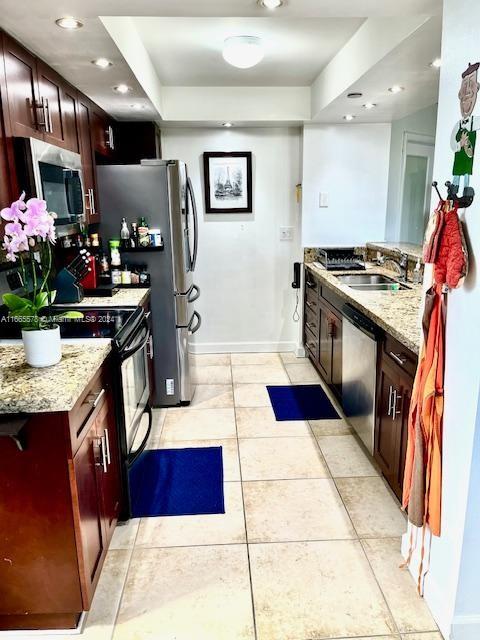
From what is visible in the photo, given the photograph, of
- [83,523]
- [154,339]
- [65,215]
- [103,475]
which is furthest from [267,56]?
[83,523]

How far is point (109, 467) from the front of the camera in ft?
6.74

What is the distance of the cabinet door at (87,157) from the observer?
2920 mm

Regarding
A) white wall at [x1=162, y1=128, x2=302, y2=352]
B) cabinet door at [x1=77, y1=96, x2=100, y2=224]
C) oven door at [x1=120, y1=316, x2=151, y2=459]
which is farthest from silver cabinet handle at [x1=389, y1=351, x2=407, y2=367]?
white wall at [x1=162, y1=128, x2=302, y2=352]

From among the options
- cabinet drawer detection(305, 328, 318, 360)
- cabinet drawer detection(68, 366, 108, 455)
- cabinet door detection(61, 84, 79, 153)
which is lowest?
cabinet drawer detection(305, 328, 318, 360)

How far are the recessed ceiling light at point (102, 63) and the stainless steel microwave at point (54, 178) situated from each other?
0.45 metres

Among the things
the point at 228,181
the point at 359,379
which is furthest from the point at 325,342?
the point at 228,181

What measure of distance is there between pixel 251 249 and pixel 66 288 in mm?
2242

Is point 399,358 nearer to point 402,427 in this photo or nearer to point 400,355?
point 400,355

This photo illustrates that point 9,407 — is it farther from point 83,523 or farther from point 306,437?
point 306,437

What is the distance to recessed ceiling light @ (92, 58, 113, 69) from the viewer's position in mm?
2362

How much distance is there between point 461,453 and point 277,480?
1.30 metres

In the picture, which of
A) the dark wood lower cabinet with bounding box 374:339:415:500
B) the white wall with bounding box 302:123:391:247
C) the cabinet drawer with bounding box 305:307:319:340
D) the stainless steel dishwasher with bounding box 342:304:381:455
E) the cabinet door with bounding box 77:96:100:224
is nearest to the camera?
the dark wood lower cabinet with bounding box 374:339:415:500

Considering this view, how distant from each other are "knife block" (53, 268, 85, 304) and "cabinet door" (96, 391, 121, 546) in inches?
38.7

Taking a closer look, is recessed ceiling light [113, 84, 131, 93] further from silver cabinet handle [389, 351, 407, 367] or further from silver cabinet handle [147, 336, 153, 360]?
silver cabinet handle [389, 351, 407, 367]
